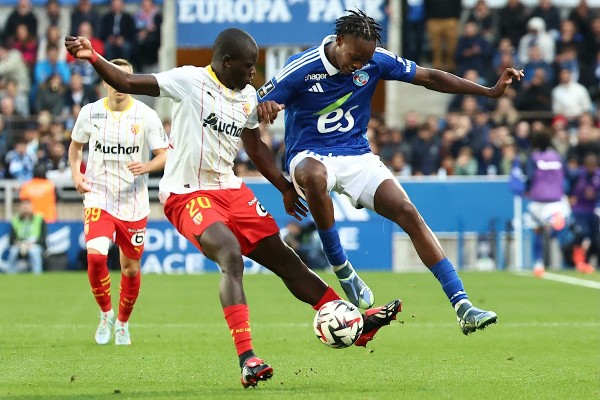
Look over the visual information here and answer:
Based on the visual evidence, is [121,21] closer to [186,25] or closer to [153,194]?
[186,25]

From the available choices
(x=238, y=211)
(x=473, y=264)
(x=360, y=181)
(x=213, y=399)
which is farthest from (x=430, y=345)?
(x=473, y=264)

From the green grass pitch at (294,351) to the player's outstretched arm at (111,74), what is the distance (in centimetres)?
199

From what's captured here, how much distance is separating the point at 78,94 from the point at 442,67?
762cm

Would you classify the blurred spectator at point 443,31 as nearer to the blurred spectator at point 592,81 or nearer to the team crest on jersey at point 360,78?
the blurred spectator at point 592,81

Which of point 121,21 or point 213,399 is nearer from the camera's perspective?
point 213,399

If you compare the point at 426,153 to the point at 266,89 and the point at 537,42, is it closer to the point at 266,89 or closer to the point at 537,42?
the point at 537,42

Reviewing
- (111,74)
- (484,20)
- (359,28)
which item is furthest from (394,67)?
(484,20)

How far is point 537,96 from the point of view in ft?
82.4

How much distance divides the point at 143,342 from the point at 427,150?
41.4 ft

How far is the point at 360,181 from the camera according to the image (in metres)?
9.66

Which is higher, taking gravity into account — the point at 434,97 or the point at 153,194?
the point at 434,97

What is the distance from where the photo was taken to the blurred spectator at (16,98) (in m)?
25.0

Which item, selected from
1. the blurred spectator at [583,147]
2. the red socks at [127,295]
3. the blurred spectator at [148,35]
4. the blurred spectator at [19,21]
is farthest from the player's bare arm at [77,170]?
the blurred spectator at [19,21]

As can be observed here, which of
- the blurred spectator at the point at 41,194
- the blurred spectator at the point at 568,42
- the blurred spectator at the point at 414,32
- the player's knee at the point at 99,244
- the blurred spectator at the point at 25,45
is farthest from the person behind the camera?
the blurred spectator at the point at 414,32
